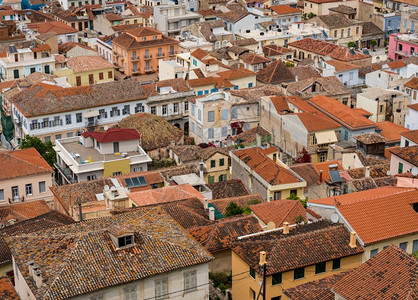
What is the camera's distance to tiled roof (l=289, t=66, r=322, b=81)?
92769 millimetres

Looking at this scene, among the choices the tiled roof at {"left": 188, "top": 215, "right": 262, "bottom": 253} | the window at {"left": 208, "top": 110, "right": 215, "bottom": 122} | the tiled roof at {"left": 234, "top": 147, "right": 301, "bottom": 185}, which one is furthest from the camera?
the window at {"left": 208, "top": 110, "right": 215, "bottom": 122}

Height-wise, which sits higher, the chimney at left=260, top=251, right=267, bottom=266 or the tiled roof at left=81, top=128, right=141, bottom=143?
the chimney at left=260, top=251, right=267, bottom=266

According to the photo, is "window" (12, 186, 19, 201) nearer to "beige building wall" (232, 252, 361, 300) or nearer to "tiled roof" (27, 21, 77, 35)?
"beige building wall" (232, 252, 361, 300)

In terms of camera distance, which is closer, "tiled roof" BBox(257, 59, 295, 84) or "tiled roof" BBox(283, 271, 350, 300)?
"tiled roof" BBox(283, 271, 350, 300)

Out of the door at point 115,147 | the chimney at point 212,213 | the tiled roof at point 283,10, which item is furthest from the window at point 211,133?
the tiled roof at point 283,10

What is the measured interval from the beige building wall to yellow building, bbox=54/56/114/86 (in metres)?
56.7

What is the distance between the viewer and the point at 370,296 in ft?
119

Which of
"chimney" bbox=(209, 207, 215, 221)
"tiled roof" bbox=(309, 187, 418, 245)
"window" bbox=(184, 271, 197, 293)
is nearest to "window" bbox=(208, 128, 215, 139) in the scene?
"chimney" bbox=(209, 207, 215, 221)

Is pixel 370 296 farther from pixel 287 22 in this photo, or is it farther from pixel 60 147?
pixel 287 22

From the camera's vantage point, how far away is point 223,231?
50.7 metres

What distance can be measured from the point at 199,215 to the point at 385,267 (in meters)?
18.9

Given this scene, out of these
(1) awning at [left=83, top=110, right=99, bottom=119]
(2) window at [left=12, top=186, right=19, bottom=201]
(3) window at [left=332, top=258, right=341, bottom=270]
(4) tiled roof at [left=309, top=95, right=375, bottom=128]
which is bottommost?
(2) window at [left=12, top=186, right=19, bottom=201]

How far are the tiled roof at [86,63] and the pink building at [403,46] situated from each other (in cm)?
3791

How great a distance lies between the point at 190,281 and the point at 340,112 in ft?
134
